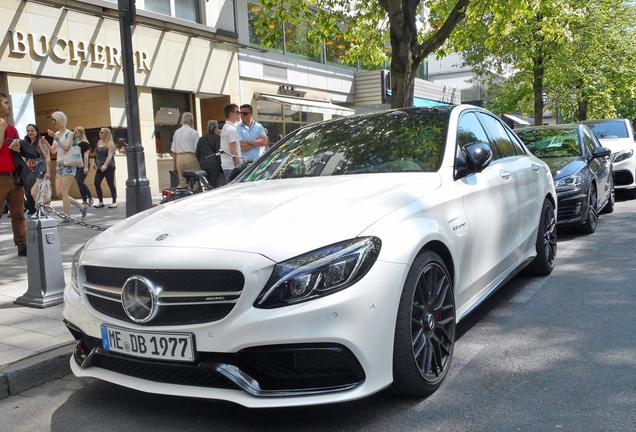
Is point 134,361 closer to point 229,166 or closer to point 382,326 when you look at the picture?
point 382,326

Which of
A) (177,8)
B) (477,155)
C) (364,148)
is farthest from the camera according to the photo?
(177,8)

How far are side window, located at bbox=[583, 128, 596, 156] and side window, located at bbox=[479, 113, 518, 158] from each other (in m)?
3.62

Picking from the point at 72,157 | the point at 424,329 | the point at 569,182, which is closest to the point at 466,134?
the point at 424,329

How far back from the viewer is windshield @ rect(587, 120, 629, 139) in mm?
12469

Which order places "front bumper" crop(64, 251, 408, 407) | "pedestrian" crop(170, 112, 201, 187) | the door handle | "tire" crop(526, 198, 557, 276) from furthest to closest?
1. "pedestrian" crop(170, 112, 201, 187)
2. "tire" crop(526, 198, 557, 276)
3. the door handle
4. "front bumper" crop(64, 251, 408, 407)

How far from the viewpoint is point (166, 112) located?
1656 centimetres

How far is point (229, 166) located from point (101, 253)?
217 inches

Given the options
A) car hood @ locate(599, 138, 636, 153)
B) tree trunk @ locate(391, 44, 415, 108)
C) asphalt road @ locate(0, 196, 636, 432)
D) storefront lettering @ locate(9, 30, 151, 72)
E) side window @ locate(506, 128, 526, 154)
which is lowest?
asphalt road @ locate(0, 196, 636, 432)

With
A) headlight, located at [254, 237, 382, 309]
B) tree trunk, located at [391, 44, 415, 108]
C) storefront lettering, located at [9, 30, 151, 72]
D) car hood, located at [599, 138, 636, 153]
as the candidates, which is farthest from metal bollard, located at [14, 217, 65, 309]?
car hood, located at [599, 138, 636, 153]

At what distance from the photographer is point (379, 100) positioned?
25734mm

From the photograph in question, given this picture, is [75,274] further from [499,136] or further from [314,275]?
[499,136]

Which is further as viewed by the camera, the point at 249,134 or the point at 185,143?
the point at 185,143

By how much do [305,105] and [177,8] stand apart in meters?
5.50

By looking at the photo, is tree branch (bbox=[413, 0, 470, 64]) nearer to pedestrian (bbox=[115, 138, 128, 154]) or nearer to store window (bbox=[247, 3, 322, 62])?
store window (bbox=[247, 3, 322, 62])
